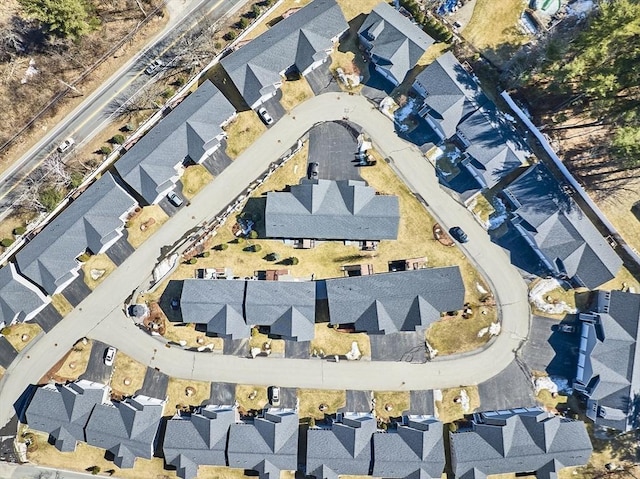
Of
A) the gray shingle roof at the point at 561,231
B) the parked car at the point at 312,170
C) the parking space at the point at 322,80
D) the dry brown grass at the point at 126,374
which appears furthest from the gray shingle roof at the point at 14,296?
the gray shingle roof at the point at 561,231

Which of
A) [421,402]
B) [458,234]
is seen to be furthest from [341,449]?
[458,234]

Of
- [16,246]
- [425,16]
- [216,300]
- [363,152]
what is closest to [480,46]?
[425,16]

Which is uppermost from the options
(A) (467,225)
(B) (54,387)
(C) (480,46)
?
(C) (480,46)

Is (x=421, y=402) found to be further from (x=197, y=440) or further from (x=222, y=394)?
(x=197, y=440)

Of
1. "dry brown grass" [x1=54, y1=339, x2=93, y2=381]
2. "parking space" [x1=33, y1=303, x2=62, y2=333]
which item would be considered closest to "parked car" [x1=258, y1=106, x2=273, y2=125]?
"dry brown grass" [x1=54, y1=339, x2=93, y2=381]

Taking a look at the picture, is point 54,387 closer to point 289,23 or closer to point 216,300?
point 216,300

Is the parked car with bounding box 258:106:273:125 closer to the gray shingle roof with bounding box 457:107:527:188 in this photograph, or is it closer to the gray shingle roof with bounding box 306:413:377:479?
the gray shingle roof with bounding box 457:107:527:188

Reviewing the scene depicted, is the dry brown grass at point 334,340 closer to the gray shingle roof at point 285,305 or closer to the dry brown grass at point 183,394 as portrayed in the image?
the gray shingle roof at point 285,305
